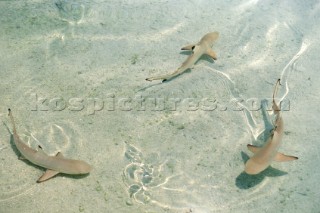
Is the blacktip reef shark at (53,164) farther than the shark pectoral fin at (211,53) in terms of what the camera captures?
No

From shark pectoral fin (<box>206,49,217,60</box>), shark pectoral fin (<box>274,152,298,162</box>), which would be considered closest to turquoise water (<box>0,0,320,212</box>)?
shark pectoral fin (<box>206,49,217,60</box>)

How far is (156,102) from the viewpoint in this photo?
454 cm

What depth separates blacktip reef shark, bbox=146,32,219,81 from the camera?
4.64 m

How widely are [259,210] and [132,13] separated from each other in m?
3.87

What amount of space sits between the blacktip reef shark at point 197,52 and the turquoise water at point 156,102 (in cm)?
14

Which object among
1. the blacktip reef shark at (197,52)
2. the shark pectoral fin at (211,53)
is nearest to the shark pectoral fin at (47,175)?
the blacktip reef shark at (197,52)

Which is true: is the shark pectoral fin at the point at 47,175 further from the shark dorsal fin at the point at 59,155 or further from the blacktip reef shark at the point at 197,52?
the blacktip reef shark at the point at 197,52

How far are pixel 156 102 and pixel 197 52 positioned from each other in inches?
39.2

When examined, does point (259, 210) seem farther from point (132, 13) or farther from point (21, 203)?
point (132, 13)

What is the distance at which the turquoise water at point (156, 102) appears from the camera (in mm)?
3637

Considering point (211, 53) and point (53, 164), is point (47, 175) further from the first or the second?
point (211, 53)

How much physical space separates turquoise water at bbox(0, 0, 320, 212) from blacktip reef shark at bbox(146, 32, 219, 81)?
0.14 metres

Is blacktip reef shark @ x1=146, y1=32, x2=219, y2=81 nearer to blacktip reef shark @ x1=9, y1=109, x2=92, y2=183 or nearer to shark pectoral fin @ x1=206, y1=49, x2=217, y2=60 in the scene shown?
shark pectoral fin @ x1=206, y1=49, x2=217, y2=60

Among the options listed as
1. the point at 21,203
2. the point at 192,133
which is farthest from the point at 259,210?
the point at 21,203
